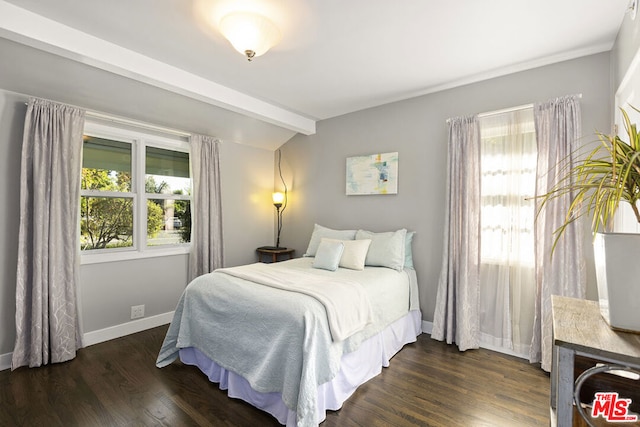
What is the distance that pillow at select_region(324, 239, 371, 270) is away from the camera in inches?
123

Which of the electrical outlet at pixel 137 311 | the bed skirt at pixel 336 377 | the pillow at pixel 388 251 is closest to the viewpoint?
the bed skirt at pixel 336 377

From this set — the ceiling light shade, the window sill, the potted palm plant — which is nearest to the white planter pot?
the potted palm plant

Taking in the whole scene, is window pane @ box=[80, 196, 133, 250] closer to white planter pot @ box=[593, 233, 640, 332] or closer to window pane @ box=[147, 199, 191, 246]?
window pane @ box=[147, 199, 191, 246]

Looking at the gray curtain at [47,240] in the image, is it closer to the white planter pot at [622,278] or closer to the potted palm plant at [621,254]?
the potted palm plant at [621,254]

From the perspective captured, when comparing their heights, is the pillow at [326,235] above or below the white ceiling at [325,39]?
below

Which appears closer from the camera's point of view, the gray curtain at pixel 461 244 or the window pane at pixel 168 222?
the gray curtain at pixel 461 244

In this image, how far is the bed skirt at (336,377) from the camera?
6.39 feet

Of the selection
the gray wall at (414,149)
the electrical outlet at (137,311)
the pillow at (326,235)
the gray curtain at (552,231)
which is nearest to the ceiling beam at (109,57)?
the gray wall at (414,149)

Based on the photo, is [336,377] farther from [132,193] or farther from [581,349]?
[132,193]

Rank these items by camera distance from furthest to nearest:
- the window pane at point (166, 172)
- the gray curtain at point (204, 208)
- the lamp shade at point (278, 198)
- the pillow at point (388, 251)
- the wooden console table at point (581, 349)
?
the lamp shade at point (278, 198) → the gray curtain at point (204, 208) → the window pane at point (166, 172) → the pillow at point (388, 251) → the wooden console table at point (581, 349)

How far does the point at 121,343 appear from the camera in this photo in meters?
3.07

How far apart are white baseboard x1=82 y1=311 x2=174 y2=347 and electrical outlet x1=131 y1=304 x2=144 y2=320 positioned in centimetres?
4

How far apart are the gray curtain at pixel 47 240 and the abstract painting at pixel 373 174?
2.86 m

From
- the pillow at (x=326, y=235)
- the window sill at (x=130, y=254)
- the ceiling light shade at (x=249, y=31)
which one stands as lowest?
the window sill at (x=130, y=254)
